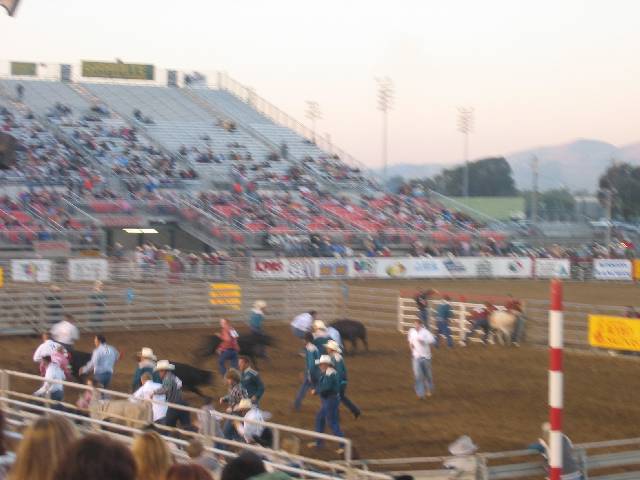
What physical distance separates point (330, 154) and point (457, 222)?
1065 cm

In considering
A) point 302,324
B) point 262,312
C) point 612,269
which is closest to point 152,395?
point 302,324

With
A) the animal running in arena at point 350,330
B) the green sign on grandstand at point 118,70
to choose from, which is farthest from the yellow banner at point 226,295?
the green sign on grandstand at point 118,70

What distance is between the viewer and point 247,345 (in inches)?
861

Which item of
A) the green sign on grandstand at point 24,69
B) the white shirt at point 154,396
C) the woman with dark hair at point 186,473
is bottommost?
the white shirt at point 154,396

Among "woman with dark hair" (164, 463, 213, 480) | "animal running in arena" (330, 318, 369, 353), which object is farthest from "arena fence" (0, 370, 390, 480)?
"animal running in arena" (330, 318, 369, 353)

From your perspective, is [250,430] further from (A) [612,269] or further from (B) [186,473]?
(A) [612,269]

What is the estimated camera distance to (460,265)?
167 feet

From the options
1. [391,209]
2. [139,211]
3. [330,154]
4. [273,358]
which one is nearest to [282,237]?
[139,211]

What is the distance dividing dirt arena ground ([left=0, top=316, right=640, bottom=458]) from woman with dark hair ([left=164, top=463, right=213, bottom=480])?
9.74 meters

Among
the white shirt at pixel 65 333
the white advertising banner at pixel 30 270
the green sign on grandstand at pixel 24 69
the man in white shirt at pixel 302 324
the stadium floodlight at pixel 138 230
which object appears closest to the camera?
the white shirt at pixel 65 333

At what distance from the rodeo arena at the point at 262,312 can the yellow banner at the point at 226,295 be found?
0.05 meters

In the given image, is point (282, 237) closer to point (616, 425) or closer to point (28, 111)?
point (28, 111)

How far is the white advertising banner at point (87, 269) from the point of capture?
3827 cm

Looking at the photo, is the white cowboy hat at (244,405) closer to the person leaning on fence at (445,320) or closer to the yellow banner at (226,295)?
the person leaning on fence at (445,320)
